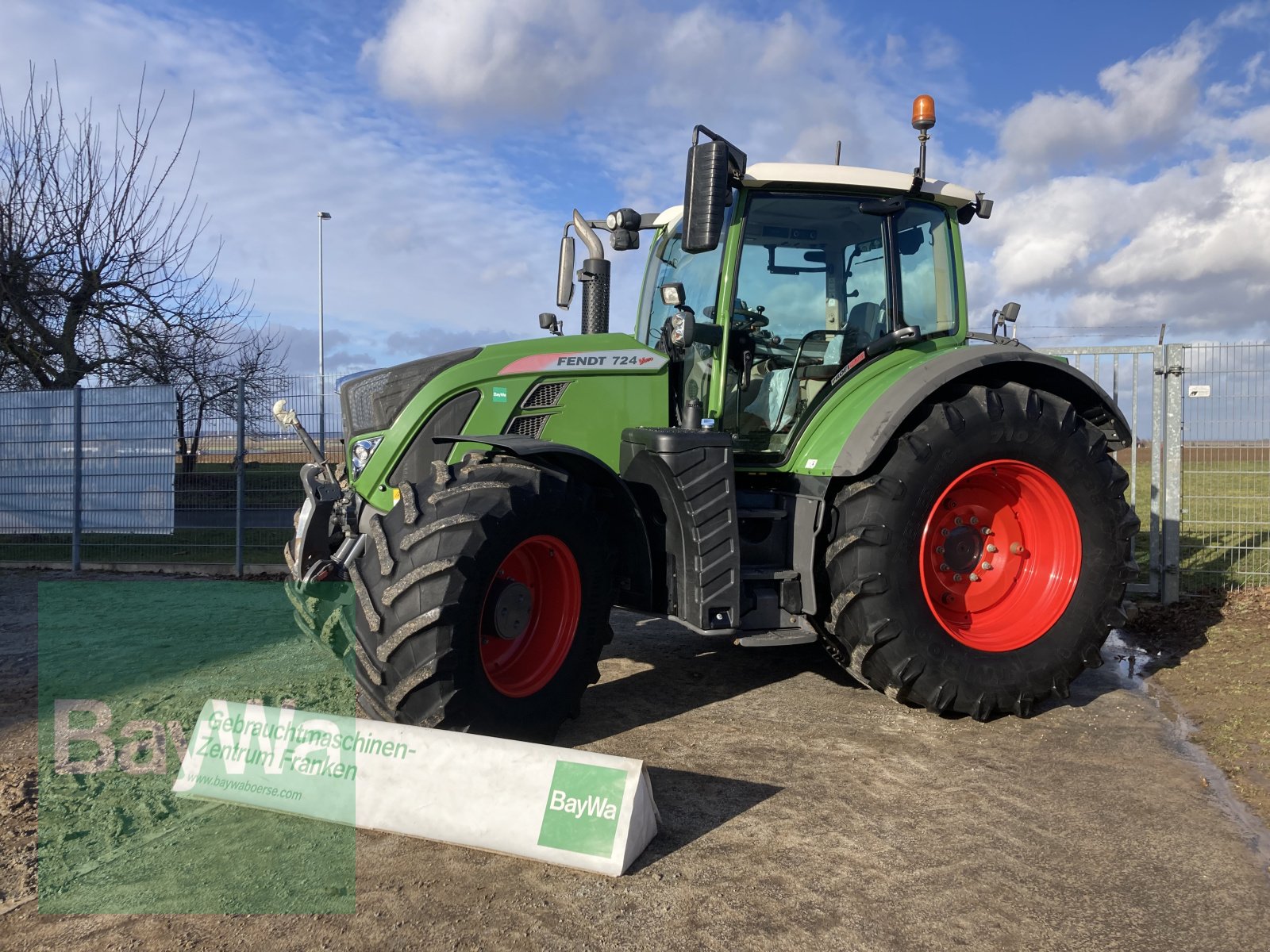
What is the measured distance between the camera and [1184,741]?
4.11 meters

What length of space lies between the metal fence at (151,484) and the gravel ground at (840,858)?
18.0ft

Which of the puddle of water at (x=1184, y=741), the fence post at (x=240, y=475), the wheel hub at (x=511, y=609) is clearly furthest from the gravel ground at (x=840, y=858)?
the fence post at (x=240, y=475)

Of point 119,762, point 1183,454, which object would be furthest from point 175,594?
point 1183,454

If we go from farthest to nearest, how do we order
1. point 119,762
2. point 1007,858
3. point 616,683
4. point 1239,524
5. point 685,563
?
1. point 1239,524
2. point 616,683
3. point 685,563
4. point 119,762
5. point 1007,858

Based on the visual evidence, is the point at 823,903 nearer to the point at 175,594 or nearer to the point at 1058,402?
the point at 1058,402

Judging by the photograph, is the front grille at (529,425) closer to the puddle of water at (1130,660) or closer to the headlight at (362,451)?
the headlight at (362,451)

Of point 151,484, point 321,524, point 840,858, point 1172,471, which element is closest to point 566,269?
point 321,524

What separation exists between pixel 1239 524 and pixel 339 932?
742 centimetres

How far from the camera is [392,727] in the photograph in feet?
10.1

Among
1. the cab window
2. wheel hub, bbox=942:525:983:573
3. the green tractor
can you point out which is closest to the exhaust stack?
the green tractor

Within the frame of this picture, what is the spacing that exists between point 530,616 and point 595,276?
2.06m

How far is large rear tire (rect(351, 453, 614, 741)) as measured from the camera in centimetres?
326

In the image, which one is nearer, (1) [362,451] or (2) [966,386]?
(1) [362,451]

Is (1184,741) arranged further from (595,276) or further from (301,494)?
(301,494)
